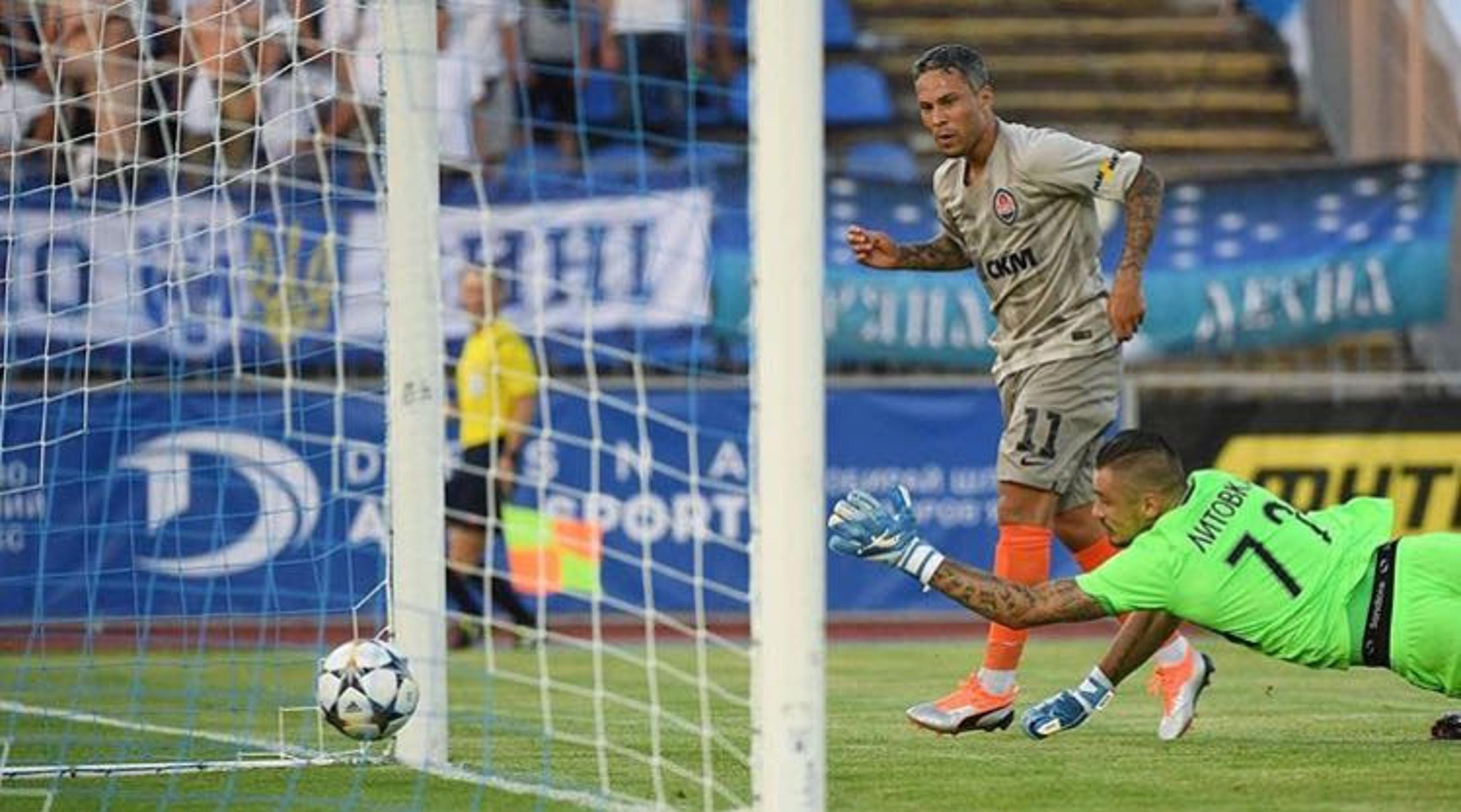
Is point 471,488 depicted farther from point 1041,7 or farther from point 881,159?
point 1041,7

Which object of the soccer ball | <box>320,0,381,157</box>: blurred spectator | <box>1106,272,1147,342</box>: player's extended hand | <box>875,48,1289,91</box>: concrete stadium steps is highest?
<box>875,48,1289,91</box>: concrete stadium steps

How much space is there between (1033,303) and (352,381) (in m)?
8.93

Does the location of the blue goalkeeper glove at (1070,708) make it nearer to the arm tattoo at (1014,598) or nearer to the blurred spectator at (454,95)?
the arm tattoo at (1014,598)

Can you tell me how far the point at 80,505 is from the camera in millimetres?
16031

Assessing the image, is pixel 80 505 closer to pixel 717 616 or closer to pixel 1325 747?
pixel 717 616

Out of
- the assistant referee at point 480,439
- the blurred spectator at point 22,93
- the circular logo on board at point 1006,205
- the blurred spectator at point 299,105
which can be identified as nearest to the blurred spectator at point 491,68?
the blurred spectator at point 299,105

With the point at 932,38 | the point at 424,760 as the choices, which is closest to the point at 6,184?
the point at 424,760

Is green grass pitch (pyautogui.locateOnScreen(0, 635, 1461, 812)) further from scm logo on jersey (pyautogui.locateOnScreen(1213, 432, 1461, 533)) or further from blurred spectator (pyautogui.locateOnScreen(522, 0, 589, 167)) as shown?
blurred spectator (pyautogui.locateOnScreen(522, 0, 589, 167))

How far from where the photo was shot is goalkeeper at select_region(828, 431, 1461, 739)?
7.11m

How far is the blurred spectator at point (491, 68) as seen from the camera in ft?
59.5

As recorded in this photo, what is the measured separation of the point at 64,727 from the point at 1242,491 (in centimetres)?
476

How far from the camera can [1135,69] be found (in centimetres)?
2302

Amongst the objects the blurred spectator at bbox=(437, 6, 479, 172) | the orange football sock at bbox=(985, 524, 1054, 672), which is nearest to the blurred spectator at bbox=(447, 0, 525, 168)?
the blurred spectator at bbox=(437, 6, 479, 172)

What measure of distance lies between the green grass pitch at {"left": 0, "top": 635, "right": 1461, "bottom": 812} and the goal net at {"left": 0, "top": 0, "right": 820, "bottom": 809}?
0.23 ft
